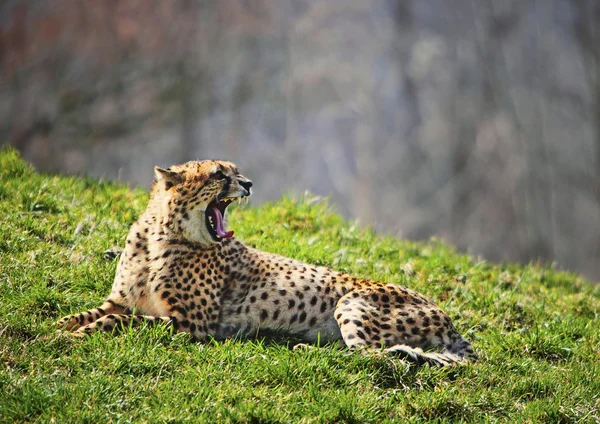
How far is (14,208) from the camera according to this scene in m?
5.78

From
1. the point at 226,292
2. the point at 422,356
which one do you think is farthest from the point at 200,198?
the point at 422,356

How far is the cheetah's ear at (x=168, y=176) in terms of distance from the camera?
475cm

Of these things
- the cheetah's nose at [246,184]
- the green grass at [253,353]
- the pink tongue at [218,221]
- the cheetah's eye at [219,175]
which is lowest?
the green grass at [253,353]

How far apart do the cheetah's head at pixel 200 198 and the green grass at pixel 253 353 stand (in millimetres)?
680

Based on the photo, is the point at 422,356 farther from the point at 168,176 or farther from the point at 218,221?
the point at 168,176

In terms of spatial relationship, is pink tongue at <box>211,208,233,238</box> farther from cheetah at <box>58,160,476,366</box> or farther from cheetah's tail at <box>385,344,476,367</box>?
cheetah's tail at <box>385,344,476,367</box>

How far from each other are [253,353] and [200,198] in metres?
1.02

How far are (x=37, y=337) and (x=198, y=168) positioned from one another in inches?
54.0

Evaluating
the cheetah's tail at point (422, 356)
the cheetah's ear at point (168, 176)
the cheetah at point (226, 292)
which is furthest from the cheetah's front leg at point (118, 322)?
the cheetah's tail at point (422, 356)

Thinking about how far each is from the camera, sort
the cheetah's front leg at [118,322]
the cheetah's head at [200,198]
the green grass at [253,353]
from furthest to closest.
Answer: the cheetah's head at [200,198], the cheetah's front leg at [118,322], the green grass at [253,353]

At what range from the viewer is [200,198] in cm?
470

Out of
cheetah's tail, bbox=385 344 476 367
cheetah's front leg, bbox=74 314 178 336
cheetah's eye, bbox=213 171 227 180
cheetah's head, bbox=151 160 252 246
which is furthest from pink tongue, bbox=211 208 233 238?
cheetah's tail, bbox=385 344 476 367

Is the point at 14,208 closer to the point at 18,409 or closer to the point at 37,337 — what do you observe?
the point at 37,337

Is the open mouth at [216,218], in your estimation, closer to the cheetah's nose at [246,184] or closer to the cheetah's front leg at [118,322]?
the cheetah's nose at [246,184]
